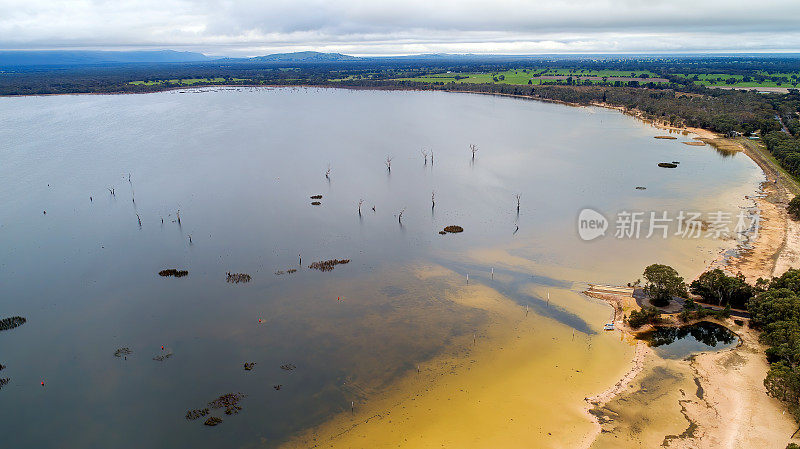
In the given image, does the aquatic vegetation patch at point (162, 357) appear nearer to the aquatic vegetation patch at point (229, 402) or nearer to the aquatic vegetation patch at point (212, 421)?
the aquatic vegetation patch at point (229, 402)

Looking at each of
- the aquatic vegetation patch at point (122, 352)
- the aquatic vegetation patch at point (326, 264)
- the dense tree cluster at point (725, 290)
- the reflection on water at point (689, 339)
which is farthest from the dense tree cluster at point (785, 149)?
the aquatic vegetation patch at point (122, 352)

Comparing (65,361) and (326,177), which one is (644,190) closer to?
(326,177)

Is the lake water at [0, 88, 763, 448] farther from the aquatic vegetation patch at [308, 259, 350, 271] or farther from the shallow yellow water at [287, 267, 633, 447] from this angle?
the aquatic vegetation patch at [308, 259, 350, 271]

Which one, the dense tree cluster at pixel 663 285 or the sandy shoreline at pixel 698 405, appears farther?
the dense tree cluster at pixel 663 285

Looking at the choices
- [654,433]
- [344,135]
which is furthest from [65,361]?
[344,135]

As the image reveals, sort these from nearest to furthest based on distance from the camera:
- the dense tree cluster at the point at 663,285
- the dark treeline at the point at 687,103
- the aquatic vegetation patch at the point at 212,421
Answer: the aquatic vegetation patch at the point at 212,421 < the dense tree cluster at the point at 663,285 < the dark treeline at the point at 687,103

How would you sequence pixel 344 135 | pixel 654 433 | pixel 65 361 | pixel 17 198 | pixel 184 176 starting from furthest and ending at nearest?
pixel 344 135, pixel 184 176, pixel 17 198, pixel 65 361, pixel 654 433

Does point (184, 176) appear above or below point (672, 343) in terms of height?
above
